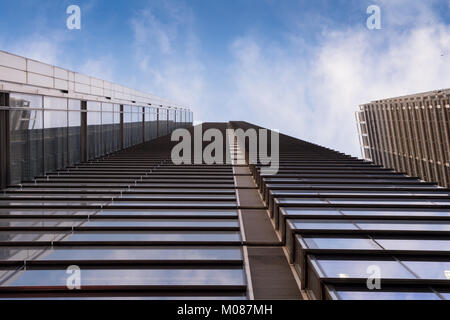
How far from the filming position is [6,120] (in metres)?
21.1

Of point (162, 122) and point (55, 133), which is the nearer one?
point (55, 133)

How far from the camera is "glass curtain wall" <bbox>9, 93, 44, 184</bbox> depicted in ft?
70.6

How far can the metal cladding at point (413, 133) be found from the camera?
237ft

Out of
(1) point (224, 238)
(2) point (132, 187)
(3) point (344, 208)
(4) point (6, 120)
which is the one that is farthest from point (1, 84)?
(3) point (344, 208)

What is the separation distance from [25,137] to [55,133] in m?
3.60

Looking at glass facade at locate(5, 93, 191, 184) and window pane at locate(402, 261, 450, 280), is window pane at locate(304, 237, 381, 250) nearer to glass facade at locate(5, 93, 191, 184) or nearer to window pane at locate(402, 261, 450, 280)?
window pane at locate(402, 261, 450, 280)

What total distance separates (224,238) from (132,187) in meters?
9.29

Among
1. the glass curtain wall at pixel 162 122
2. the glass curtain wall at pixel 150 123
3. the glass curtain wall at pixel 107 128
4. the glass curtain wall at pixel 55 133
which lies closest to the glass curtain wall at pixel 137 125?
the glass curtain wall at pixel 150 123

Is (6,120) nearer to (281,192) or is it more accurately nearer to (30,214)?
(30,214)

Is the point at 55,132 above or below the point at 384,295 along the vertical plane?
above

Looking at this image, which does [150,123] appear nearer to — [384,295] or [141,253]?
[141,253]

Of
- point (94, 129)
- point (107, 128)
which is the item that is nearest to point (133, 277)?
point (94, 129)

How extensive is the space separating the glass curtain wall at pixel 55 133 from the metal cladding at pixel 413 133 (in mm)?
54391

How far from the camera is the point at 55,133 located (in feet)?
86.0
